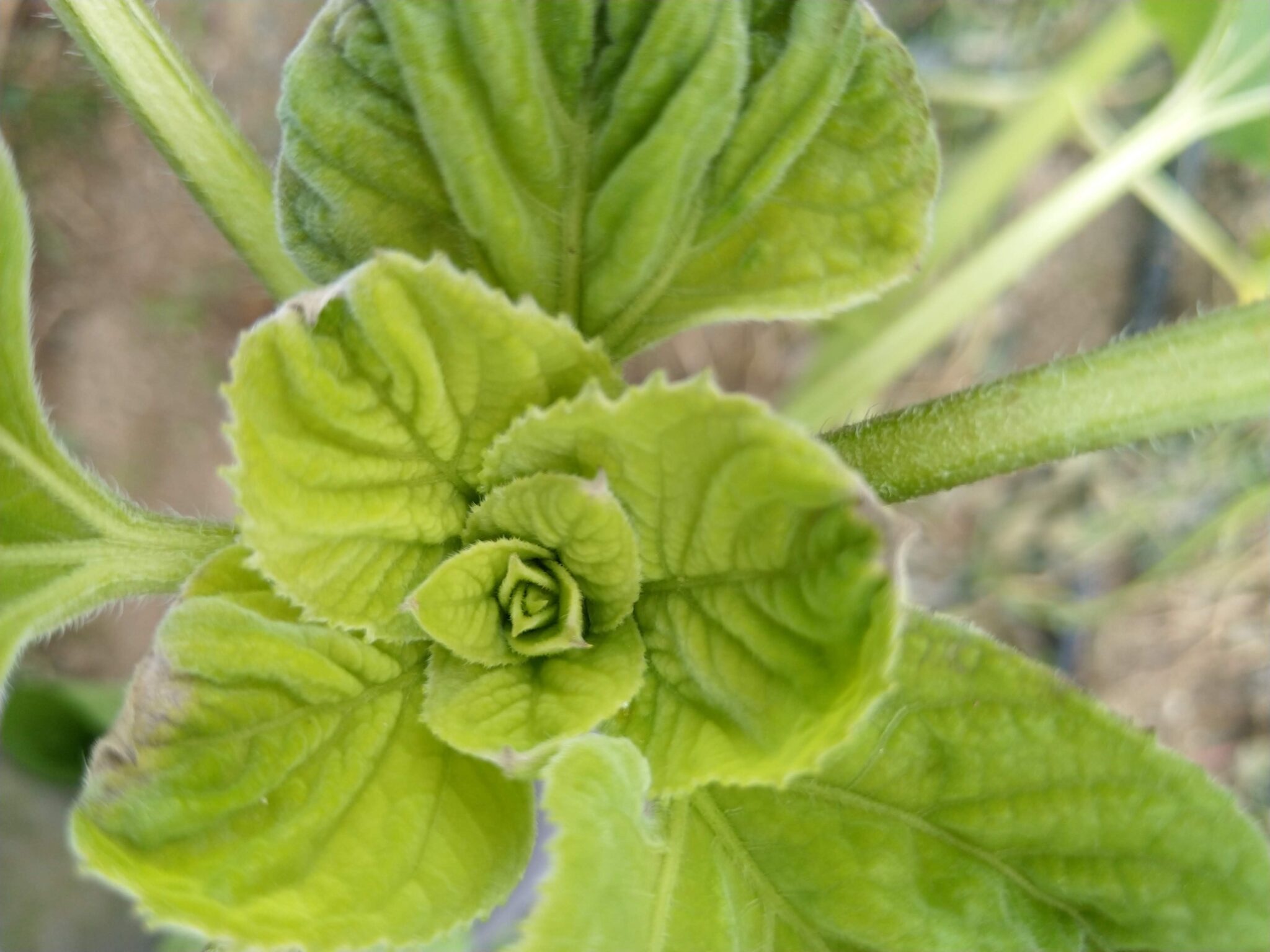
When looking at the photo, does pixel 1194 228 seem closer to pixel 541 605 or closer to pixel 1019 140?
pixel 1019 140

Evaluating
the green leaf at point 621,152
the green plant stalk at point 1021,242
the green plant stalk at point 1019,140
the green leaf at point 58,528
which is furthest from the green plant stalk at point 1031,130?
the green leaf at point 58,528

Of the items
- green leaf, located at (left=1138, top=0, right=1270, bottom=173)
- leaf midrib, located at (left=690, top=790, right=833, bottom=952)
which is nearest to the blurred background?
green leaf, located at (left=1138, top=0, right=1270, bottom=173)

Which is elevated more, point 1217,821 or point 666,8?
point 666,8

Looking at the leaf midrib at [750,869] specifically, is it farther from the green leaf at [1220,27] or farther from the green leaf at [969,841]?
the green leaf at [1220,27]

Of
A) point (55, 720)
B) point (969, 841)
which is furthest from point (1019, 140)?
point (55, 720)

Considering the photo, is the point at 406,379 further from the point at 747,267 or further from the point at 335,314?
the point at 747,267

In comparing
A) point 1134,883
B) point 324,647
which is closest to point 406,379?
point 324,647

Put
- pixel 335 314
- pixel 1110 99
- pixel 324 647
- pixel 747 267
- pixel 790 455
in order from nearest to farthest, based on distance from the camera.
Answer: pixel 790 455 < pixel 335 314 < pixel 324 647 < pixel 747 267 < pixel 1110 99
